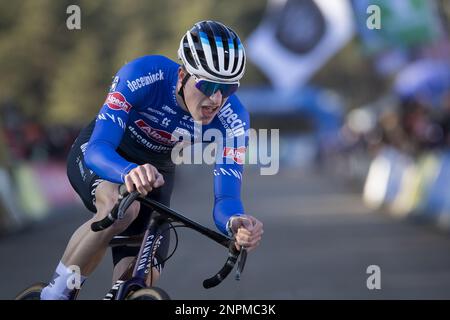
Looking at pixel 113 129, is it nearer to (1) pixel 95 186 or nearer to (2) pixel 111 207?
(1) pixel 95 186

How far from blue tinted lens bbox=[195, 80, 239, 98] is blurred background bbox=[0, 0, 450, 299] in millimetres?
3798

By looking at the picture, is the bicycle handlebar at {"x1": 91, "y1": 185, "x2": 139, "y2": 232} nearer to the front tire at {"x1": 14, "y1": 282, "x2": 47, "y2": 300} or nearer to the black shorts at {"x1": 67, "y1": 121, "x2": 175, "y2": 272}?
the black shorts at {"x1": 67, "y1": 121, "x2": 175, "y2": 272}

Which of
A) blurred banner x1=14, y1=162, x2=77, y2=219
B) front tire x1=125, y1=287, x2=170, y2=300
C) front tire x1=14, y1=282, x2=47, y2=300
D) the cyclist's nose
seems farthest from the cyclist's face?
blurred banner x1=14, y1=162, x2=77, y2=219

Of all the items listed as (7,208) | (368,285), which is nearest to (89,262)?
(368,285)

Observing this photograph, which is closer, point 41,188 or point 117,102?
point 117,102

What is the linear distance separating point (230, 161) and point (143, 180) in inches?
35.0

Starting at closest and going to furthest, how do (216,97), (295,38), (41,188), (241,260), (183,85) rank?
1. (241,260)
2. (216,97)
3. (183,85)
4. (41,188)
5. (295,38)

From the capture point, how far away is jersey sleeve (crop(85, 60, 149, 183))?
453cm

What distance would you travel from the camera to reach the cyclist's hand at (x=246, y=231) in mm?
4383

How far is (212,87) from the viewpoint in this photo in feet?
15.0

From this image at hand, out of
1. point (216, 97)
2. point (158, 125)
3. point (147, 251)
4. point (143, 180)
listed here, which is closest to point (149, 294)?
point (147, 251)

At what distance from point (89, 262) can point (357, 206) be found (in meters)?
16.2

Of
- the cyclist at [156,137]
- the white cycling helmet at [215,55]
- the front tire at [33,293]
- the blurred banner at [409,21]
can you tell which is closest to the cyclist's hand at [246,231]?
the cyclist at [156,137]

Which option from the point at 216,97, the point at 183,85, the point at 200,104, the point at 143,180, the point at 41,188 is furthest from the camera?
the point at 41,188
